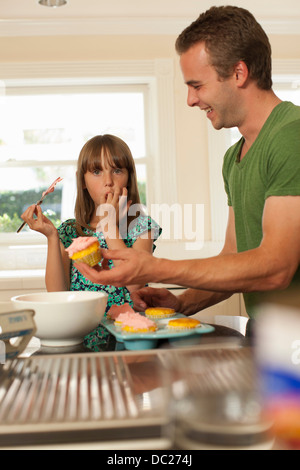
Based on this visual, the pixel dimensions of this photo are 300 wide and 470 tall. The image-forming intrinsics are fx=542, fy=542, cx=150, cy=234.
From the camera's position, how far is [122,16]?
3.69 m

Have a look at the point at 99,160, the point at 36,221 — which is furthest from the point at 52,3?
the point at 36,221

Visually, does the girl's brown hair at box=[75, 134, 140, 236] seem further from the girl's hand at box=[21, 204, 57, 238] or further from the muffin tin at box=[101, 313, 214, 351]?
the muffin tin at box=[101, 313, 214, 351]

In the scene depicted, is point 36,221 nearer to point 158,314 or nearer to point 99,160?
point 99,160

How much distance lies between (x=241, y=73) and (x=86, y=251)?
0.71 m

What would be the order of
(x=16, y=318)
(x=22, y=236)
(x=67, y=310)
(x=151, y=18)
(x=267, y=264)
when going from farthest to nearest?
(x=22, y=236), (x=151, y=18), (x=267, y=264), (x=67, y=310), (x=16, y=318)

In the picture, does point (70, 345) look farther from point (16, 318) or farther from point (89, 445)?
point (89, 445)

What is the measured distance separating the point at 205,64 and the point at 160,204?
2281 millimetres

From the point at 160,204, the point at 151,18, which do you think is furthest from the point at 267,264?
the point at 151,18

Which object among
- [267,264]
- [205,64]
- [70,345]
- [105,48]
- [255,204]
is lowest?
[70,345]

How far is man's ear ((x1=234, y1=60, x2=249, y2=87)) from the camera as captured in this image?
5.05 feet

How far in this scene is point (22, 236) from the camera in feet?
13.0

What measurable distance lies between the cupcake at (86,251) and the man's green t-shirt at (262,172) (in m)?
0.46

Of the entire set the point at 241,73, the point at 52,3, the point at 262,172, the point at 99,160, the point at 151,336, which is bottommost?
the point at 151,336

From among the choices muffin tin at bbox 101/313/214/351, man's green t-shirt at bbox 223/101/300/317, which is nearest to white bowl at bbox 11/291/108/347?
muffin tin at bbox 101/313/214/351
